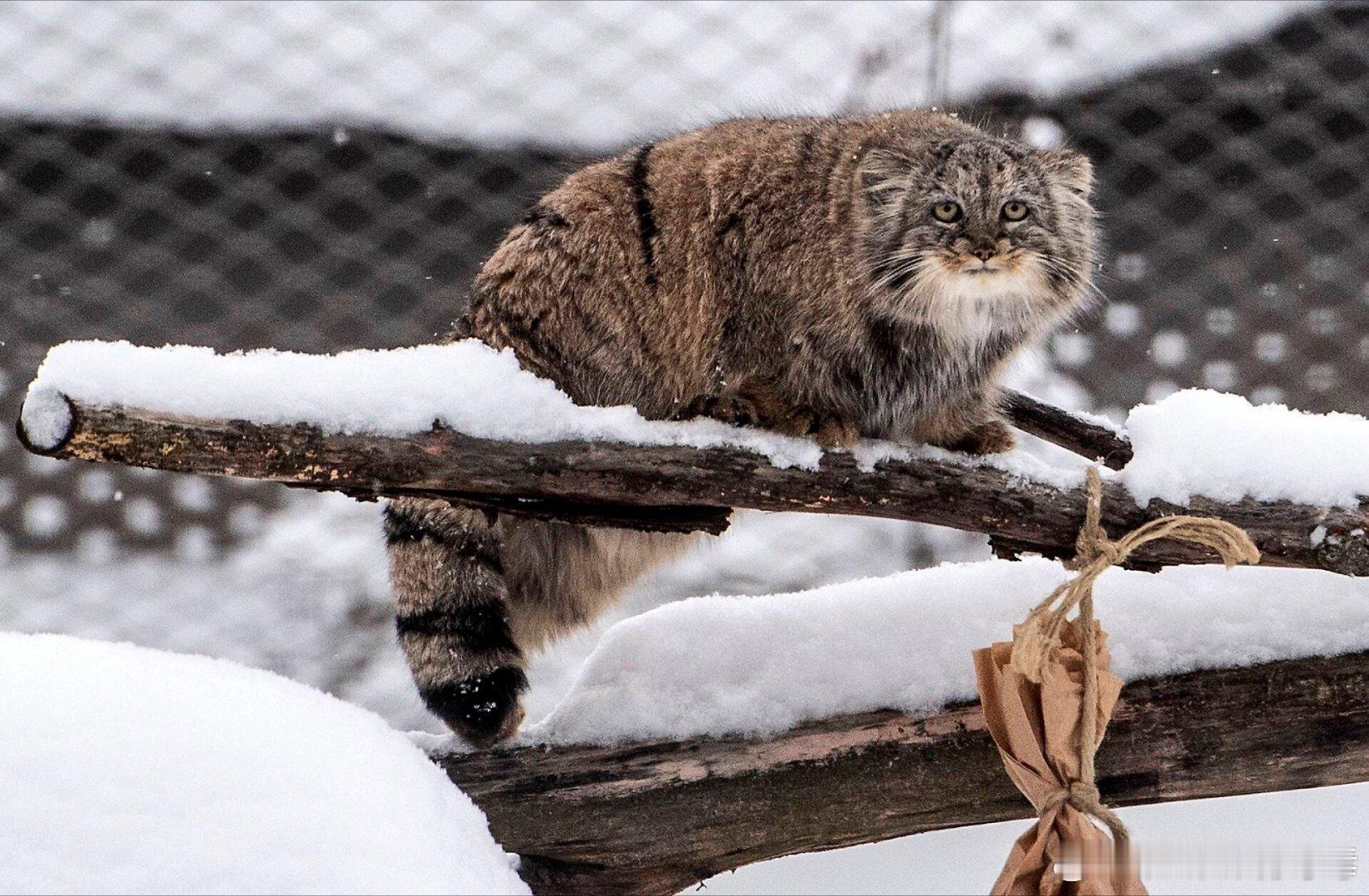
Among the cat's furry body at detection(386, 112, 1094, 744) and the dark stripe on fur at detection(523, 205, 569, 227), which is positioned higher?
the dark stripe on fur at detection(523, 205, 569, 227)

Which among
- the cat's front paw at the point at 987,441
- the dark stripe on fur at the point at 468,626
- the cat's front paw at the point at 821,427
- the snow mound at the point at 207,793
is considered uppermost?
the cat's front paw at the point at 987,441

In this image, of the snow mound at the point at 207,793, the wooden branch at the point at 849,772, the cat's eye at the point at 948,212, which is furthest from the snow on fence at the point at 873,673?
the cat's eye at the point at 948,212

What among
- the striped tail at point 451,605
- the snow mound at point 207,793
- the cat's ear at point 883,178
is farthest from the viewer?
the cat's ear at point 883,178

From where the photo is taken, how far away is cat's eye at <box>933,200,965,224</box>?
122cm

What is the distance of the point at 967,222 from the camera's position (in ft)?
4.00

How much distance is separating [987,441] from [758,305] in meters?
0.25

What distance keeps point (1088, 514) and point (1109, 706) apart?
4.8 inches

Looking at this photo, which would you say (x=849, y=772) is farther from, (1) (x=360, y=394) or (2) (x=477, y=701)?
(1) (x=360, y=394)

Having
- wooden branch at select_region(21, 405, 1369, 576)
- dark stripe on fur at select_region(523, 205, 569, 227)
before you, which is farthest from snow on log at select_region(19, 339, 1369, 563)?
dark stripe on fur at select_region(523, 205, 569, 227)

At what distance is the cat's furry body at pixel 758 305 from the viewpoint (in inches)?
47.9

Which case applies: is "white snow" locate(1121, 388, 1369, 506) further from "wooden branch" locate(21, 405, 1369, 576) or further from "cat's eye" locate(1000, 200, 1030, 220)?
"cat's eye" locate(1000, 200, 1030, 220)

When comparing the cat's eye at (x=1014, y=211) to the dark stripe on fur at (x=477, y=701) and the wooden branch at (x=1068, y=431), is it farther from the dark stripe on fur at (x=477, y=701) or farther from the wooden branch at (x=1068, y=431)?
the dark stripe on fur at (x=477, y=701)

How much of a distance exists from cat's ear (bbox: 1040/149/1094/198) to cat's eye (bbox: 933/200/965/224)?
114mm

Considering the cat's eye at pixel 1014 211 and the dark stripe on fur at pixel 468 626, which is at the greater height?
the cat's eye at pixel 1014 211
